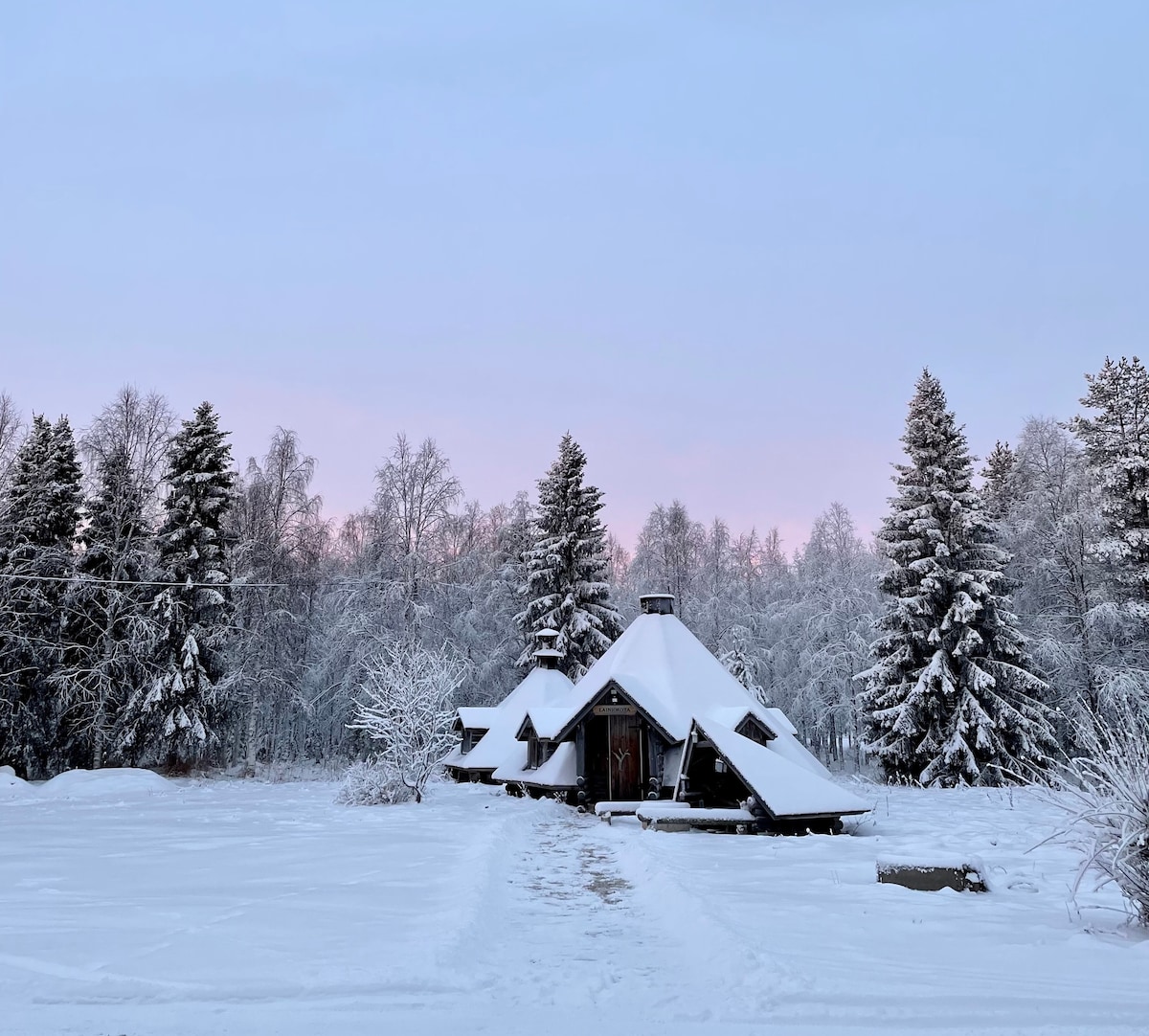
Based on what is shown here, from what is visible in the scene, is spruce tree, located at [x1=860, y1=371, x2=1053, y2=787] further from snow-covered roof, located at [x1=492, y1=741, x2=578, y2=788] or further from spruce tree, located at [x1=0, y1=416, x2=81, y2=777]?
spruce tree, located at [x1=0, y1=416, x2=81, y2=777]

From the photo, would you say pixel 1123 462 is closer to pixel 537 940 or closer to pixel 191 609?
pixel 537 940

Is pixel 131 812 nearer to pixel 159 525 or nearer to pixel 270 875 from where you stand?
pixel 270 875

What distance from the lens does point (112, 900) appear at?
25.7 ft

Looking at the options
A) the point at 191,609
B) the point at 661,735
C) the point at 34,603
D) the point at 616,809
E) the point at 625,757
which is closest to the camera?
the point at 616,809

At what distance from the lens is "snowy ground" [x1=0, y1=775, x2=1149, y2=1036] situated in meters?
4.96

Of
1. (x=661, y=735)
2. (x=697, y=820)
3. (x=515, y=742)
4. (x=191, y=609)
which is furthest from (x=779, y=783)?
(x=191, y=609)

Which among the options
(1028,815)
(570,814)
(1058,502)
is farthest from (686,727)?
(1058,502)

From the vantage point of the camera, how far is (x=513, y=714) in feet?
93.6

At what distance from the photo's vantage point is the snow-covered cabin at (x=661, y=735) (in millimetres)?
16766

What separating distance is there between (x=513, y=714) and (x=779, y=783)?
48.4 feet

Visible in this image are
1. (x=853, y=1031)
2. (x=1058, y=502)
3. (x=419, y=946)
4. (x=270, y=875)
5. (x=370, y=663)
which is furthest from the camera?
(x=370, y=663)

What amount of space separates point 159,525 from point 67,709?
7.10 meters

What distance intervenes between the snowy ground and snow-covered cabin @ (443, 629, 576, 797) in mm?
9599

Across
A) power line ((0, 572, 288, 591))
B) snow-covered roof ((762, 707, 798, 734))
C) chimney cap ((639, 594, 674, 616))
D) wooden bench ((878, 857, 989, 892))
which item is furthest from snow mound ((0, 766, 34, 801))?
wooden bench ((878, 857, 989, 892))
